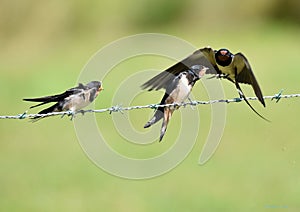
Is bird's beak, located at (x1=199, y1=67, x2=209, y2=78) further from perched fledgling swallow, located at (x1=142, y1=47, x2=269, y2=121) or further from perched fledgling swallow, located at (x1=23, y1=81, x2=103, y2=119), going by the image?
perched fledgling swallow, located at (x1=23, y1=81, x2=103, y2=119)

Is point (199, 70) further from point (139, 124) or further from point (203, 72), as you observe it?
point (139, 124)

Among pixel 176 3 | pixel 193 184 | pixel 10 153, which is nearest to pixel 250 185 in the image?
pixel 193 184

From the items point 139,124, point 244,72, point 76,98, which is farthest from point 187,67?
point 139,124

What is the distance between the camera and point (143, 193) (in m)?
7.78

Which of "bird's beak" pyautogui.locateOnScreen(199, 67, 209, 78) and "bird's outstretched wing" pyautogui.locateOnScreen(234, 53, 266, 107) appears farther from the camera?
"bird's beak" pyautogui.locateOnScreen(199, 67, 209, 78)

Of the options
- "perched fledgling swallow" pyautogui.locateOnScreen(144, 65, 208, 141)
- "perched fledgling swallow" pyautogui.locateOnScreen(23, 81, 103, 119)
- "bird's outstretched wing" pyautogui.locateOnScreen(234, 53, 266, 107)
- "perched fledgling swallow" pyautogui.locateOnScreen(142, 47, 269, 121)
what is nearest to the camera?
"bird's outstretched wing" pyautogui.locateOnScreen(234, 53, 266, 107)

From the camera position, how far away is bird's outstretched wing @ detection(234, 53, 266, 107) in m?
4.49

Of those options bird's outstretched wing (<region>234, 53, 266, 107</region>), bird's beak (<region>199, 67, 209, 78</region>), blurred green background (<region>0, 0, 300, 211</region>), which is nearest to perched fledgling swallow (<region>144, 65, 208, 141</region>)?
bird's beak (<region>199, 67, 209, 78</region>)

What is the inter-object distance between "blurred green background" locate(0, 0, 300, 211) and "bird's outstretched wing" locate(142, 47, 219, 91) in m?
2.43

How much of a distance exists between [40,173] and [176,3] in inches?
448

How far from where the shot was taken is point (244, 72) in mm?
4867

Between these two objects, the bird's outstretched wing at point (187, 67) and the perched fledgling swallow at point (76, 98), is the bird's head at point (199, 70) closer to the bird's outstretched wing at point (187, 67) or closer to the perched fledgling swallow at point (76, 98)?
the bird's outstretched wing at point (187, 67)

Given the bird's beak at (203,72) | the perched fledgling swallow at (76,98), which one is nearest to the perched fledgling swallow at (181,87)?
the bird's beak at (203,72)

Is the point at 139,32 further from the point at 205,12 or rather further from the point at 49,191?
the point at 49,191
